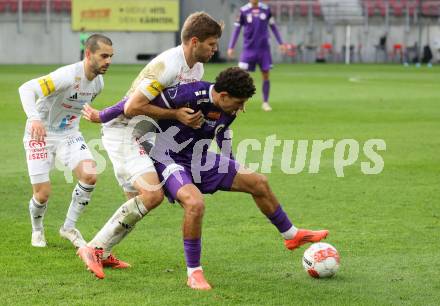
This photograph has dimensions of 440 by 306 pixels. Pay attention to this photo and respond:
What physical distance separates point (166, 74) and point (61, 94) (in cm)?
164

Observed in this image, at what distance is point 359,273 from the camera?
751cm

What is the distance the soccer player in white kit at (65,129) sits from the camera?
839 centimetres

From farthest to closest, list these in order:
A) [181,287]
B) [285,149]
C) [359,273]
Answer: [285,149] < [359,273] < [181,287]

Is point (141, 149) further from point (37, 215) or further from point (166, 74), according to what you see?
point (37, 215)

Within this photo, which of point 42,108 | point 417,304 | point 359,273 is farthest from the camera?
point 42,108

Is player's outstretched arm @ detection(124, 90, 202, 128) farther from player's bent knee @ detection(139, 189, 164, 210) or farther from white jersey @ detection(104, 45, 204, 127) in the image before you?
player's bent knee @ detection(139, 189, 164, 210)

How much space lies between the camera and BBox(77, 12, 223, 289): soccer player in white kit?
23.8 feet

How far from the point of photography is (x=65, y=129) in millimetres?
8859

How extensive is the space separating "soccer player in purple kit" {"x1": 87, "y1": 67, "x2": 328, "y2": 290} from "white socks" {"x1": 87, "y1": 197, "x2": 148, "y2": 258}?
25 cm

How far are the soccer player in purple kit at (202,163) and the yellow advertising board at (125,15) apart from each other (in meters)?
40.5

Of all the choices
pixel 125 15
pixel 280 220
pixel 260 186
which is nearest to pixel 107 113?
pixel 260 186

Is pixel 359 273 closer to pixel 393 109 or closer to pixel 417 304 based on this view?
pixel 417 304

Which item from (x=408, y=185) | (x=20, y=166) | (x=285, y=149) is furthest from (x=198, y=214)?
(x=285, y=149)

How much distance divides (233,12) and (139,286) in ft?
143
